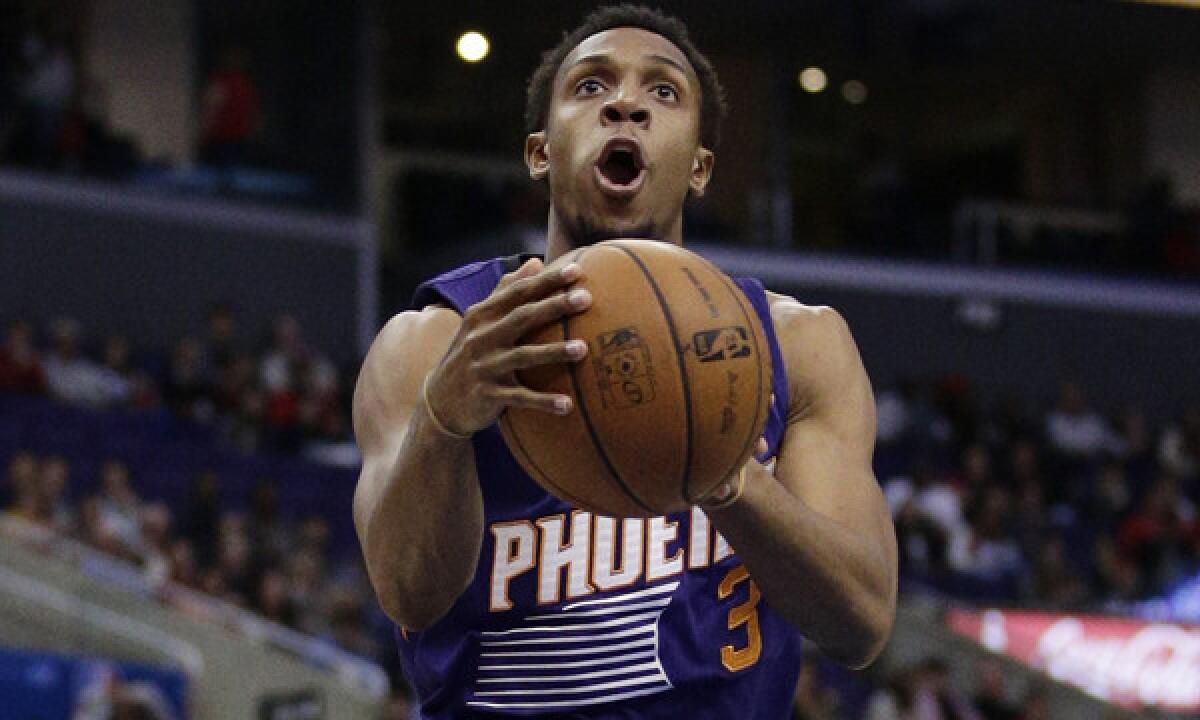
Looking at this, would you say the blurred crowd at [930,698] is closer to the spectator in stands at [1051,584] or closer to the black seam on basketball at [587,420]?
the spectator in stands at [1051,584]

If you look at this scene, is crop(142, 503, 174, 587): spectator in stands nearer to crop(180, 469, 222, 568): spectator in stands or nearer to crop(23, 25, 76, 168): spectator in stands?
crop(180, 469, 222, 568): spectator in stands

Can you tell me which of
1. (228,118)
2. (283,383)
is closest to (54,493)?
(283,383)

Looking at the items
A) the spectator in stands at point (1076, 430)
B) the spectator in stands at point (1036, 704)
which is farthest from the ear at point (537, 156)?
the spectator in stands at point (1076, 430)

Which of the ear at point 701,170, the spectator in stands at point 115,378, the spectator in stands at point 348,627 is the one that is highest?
the ear at point 701,170

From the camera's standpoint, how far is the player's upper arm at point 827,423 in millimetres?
2775

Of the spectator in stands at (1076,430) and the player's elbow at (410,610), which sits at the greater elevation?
the player's elbow at (410,610)

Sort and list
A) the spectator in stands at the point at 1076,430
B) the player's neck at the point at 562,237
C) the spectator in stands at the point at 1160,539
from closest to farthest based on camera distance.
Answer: the player's neck at the point at 562,237
the spectator in stands at the point at 1160,539
the spectator in stands at the point at 1076,430

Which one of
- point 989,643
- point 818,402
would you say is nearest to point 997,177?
point 989,643

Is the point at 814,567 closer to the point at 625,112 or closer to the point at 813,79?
the point at 625,112

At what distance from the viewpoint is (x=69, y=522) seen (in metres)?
10.0

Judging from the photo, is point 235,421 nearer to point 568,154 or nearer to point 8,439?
point 8,439

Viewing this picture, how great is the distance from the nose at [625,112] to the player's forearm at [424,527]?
60 centimetres

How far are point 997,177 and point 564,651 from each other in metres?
22.4

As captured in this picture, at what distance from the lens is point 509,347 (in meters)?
2.29
